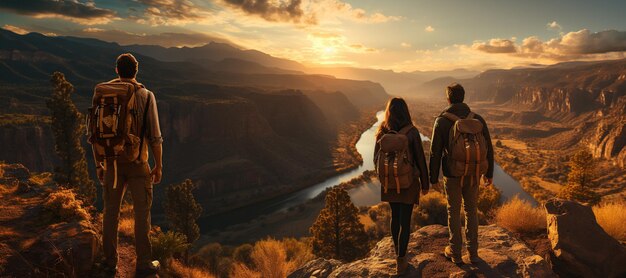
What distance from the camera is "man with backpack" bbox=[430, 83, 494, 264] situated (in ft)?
15.5

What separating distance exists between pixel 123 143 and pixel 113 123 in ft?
0.90

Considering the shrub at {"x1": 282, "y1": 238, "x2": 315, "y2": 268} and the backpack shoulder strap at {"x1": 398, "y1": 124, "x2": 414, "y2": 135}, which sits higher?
the backpack shoulder strap at {"x1": 398, "y1": 124, "x2": 414, "y2": 135}

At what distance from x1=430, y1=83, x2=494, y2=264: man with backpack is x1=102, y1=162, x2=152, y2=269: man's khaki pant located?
171 inches

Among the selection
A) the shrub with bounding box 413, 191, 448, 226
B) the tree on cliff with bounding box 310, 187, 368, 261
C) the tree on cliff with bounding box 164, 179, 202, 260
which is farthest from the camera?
the shrub with bounding box 413, 191, 448, 226

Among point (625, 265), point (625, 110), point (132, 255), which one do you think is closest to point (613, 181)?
point (625, 110)

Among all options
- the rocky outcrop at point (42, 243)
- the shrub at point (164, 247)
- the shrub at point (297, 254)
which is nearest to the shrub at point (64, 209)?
the rocky outcrop at point (42, 243)

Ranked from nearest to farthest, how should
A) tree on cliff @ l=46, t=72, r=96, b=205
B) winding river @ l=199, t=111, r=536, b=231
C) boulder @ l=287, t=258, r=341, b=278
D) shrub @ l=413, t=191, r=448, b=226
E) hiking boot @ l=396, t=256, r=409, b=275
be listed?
1. hiking boot @ l=396, t=256, r=409, b=275
2. boulder @ l=287, t=258, r=341, b=278
3. tree on cliff @ l=46, t=72, r=96, b=205
4. shrub @ l=413, t=191, r=448, b=226
5. winding river @ l=199, t=111, r=536, b=231

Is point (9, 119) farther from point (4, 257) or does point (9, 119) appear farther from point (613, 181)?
point (613, 181)

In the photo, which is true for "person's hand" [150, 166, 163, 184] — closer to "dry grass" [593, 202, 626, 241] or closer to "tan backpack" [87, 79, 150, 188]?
"tan backpack" [87, 79, 150, 188]

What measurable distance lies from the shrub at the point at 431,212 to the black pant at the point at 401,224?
19097 mm

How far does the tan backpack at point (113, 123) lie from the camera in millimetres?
3885

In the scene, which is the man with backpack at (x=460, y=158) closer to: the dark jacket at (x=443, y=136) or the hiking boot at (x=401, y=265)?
the dark jacket at (x=443, y=136)

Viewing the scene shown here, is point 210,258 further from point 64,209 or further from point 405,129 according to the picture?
point 405,129

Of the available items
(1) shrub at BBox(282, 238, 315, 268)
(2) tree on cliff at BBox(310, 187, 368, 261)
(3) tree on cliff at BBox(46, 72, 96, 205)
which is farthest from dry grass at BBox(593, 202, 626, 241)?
(3) tree on cliff at BBox(46, 72, 96, 205)
